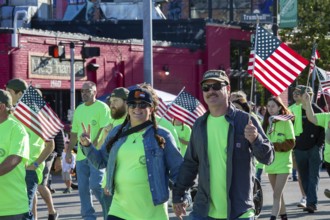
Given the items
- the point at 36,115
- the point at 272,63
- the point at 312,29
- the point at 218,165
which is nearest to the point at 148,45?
the point at 36,115

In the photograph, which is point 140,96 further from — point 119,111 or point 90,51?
point 90,51

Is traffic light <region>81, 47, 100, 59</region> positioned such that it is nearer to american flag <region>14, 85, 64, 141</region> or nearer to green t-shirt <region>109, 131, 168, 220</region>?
american flag <region>14, 85, 64, 141</region>

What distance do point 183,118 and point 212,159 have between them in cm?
717

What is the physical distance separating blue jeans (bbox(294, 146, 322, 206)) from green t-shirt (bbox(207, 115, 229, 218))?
7.95 m

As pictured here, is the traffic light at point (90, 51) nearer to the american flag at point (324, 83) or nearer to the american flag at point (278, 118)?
the american flag at point (324, 83)

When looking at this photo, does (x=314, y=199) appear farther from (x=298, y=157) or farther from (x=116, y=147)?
(x=116, y=147)

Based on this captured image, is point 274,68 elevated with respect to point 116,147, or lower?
elevated

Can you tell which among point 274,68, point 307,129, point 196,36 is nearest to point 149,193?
point 274,68

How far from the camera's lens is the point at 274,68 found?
30.1 feet

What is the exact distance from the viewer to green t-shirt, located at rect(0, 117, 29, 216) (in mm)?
8211

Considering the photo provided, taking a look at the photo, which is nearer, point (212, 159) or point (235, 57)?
point (212, 159)

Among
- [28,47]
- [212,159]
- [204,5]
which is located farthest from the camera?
[204,5]

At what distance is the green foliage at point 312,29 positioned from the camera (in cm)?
4084

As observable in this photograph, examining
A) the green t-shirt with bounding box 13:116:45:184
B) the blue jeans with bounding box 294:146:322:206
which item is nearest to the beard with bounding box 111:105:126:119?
the green t-shirt with bounding box 13:116:45:184
